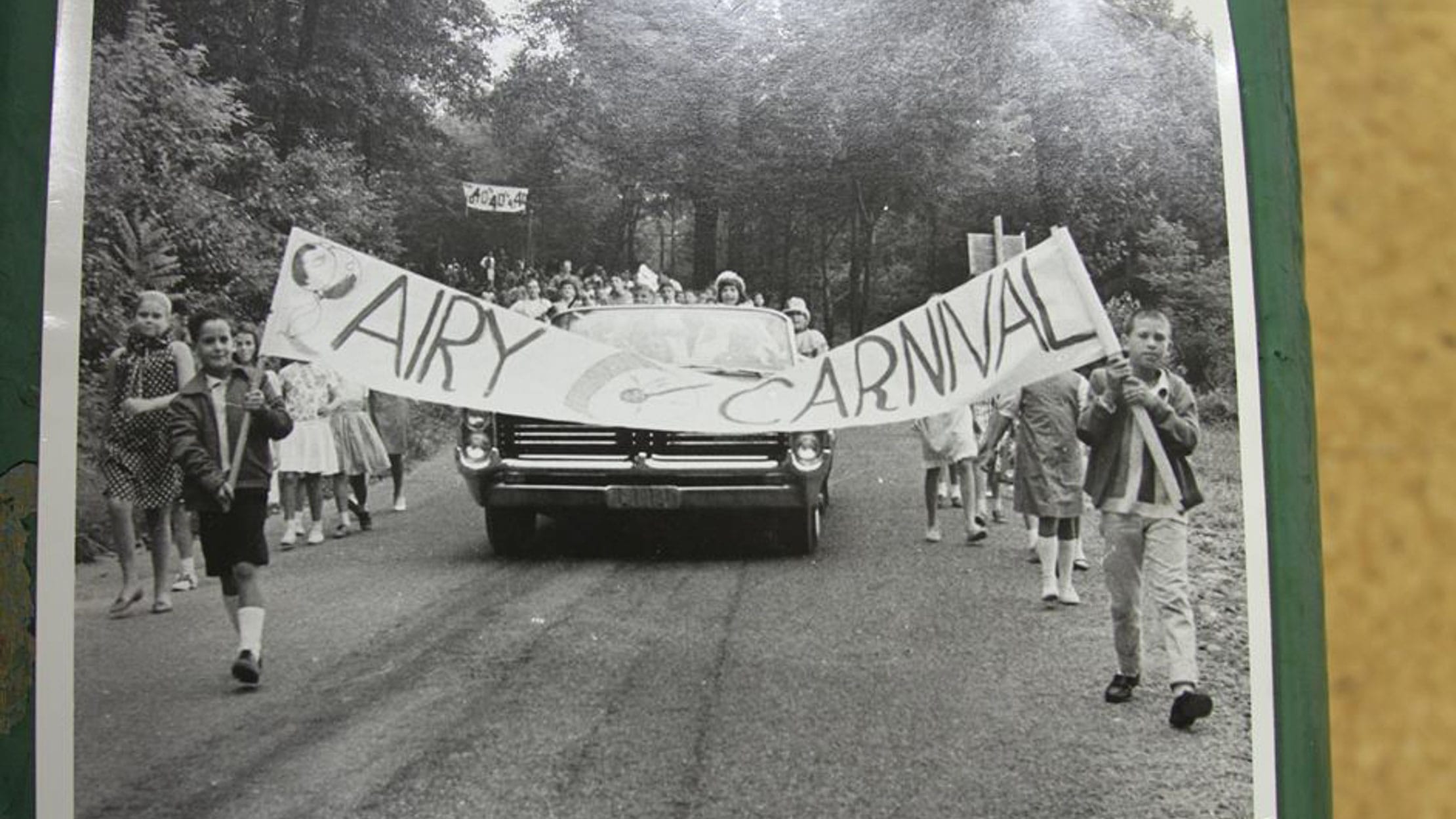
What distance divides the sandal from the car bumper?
52 cm

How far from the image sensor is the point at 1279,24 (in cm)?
189

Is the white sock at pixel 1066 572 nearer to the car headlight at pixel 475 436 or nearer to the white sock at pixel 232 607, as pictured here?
the car headlight at pixel 475 436

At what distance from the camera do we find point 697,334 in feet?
6.16

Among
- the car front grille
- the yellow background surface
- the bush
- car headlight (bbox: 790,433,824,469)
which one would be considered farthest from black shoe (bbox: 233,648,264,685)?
the yellow background surface

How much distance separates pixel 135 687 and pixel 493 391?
2.27 ft

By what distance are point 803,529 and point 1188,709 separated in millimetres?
701

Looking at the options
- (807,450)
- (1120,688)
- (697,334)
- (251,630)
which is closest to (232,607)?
(251,630)

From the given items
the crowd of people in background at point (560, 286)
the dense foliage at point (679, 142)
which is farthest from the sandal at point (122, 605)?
the crowd of people in background at point (560, 286)

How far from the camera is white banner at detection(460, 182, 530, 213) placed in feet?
5.85

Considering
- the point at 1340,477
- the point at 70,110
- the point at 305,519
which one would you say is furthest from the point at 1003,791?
the point at 70,110

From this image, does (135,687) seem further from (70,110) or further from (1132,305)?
(1132,305)

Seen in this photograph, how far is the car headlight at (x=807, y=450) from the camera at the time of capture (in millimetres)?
1899

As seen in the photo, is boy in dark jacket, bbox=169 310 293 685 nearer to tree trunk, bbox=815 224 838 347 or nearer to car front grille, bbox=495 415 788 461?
car front grille, bbox=495 415 788 461

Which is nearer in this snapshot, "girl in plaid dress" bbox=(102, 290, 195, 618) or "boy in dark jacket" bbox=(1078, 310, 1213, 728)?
"girl in plaid dress" bbox=(102, 290, 195, 618)
